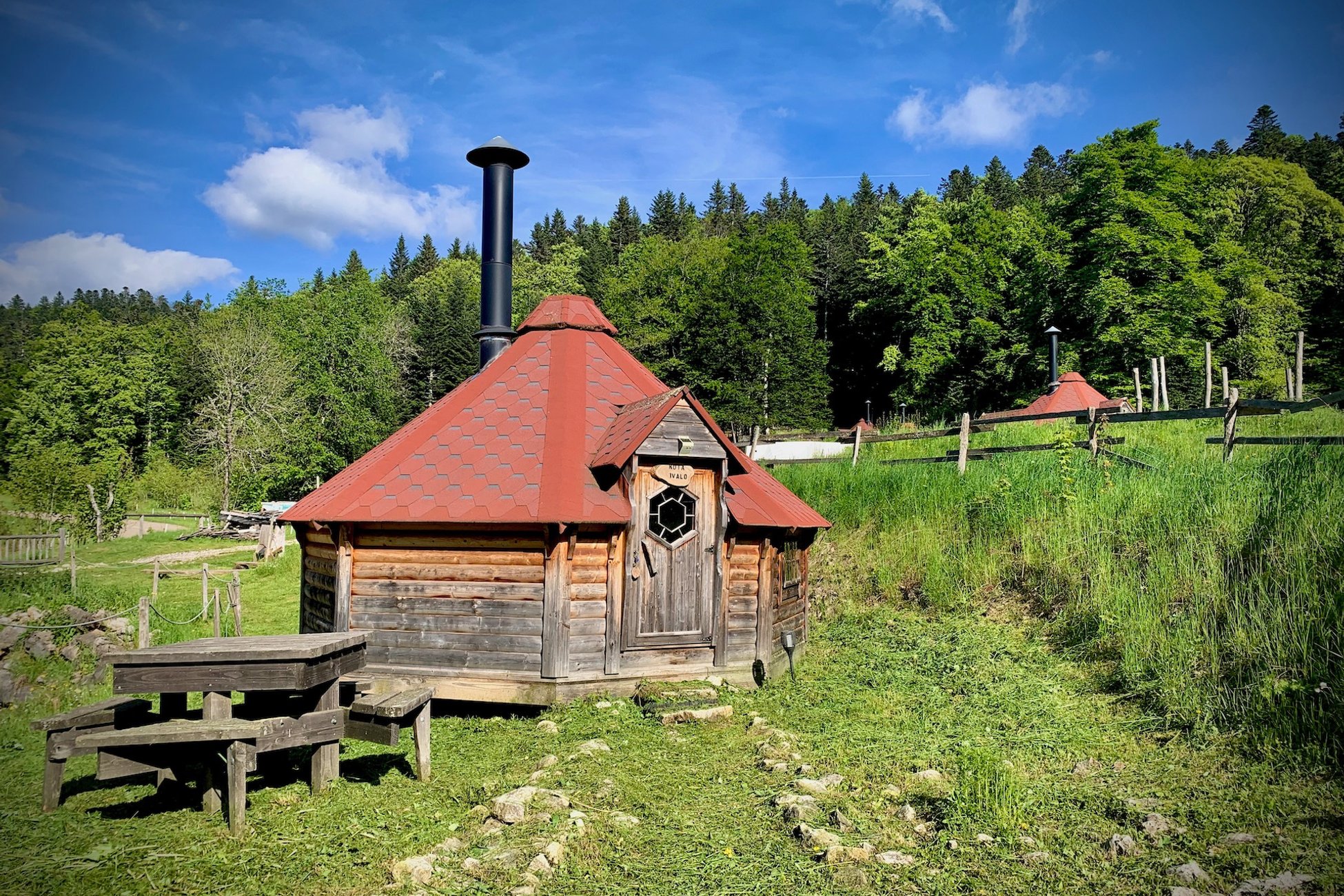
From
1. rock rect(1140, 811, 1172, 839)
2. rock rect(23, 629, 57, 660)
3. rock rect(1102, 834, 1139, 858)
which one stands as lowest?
rock rect(23, 629, 57, 660)

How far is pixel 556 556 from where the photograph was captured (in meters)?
9.83

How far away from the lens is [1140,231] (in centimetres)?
3272

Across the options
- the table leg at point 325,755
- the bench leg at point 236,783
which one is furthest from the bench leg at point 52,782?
the table leg at point 325,755

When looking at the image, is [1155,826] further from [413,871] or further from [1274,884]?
[413,871]

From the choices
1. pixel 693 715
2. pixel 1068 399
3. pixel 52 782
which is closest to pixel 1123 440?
pixel 693 715

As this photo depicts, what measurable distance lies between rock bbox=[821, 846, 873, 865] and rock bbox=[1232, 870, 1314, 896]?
83.5 inches

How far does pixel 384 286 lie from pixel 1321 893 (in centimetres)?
9158

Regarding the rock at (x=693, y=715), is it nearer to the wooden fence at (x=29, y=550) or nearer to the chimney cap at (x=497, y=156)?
the chimney cap at (x=497, y=156)

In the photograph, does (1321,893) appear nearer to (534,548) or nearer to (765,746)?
(765,746)

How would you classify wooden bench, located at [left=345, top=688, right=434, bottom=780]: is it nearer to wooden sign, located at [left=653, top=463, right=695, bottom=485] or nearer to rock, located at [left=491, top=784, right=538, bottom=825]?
rock, located at [left=491, top=784, right=538, bottom=825]

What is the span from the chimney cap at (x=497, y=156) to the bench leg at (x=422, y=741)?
10.7 meters

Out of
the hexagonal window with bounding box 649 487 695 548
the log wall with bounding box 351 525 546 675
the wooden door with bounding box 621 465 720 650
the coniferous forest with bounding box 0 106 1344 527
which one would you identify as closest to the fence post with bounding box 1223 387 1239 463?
the wooden door with bounding box 621 465 720 650

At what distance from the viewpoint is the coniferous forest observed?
3281 centimetres

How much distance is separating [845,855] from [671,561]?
17.4 ft
